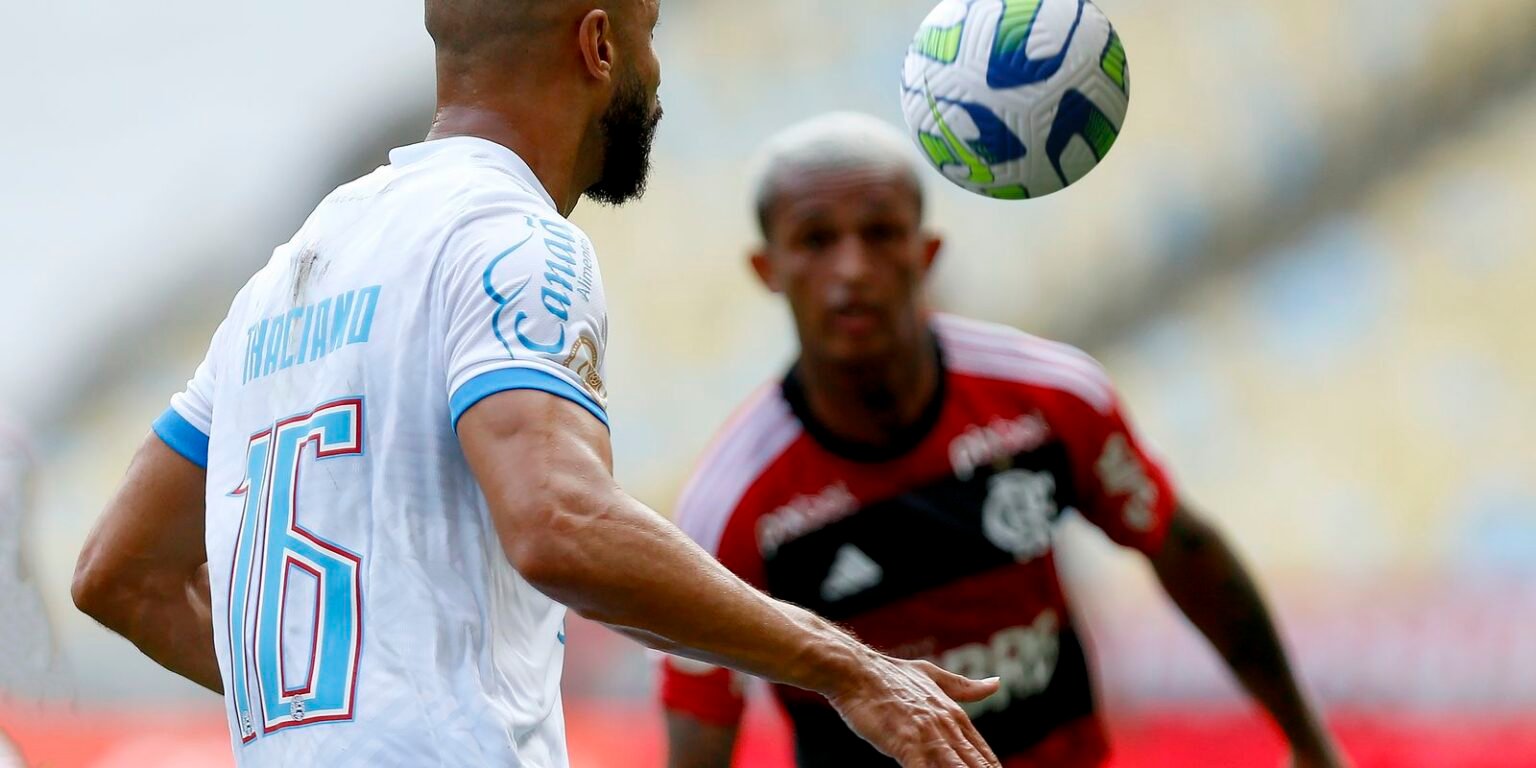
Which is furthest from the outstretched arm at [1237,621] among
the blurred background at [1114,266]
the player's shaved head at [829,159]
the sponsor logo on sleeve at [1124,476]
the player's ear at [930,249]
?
the blurred background at [1114,266]

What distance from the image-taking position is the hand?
1.93 m

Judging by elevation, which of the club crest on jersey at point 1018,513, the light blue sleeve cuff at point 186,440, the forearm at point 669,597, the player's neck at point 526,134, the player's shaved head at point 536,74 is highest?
the player's shaved head at point 536,74

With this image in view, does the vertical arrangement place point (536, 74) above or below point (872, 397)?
above

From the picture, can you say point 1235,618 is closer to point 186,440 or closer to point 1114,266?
point 186,440

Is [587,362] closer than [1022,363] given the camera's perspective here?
Yes

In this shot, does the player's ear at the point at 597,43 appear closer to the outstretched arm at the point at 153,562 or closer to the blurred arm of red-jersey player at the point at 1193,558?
the outstretched arm at the point at 153,562

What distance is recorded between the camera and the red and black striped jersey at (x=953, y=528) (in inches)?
152

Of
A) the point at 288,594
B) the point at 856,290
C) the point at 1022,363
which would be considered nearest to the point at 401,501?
the point at 288,594

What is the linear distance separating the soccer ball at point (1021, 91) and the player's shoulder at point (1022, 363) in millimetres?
628

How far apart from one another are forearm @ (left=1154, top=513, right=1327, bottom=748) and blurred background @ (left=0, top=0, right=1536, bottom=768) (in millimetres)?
3690

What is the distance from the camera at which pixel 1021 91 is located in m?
3.25

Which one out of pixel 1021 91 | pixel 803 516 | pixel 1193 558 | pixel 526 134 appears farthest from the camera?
pixel 1193 558

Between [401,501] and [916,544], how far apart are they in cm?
192

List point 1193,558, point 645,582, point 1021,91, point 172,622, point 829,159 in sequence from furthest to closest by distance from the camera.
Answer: point 829,159, point 1193,558, point 1021,91, point 172,622, point 645,582
